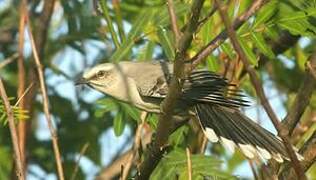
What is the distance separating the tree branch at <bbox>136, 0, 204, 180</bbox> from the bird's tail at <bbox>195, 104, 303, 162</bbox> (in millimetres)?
572

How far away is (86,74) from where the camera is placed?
3967 mm

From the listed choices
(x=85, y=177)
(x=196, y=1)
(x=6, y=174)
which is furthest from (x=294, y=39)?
(x=196, y=1)

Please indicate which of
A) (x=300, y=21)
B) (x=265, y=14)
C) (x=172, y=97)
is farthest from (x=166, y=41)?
(x=172, y=97)

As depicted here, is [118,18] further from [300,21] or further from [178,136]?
[300,21]

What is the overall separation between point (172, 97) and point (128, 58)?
1.32 m

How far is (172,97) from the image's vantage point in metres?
2.76

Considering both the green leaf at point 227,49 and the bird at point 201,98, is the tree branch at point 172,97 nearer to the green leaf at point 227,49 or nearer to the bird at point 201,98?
the bird at point 201,98

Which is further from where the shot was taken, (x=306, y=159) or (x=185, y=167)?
(x=185, y=167)

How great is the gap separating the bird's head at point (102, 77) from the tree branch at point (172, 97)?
3.05 feet

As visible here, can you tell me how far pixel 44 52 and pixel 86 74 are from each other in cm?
123

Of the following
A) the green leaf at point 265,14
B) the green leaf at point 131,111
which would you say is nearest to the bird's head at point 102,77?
the green leaf at point 131,111

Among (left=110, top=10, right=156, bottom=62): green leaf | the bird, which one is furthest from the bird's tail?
(left=110, top=10, right=156, bottom=62): green leaf

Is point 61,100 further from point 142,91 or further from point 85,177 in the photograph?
point 142,91

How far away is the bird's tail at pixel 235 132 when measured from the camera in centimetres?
345
